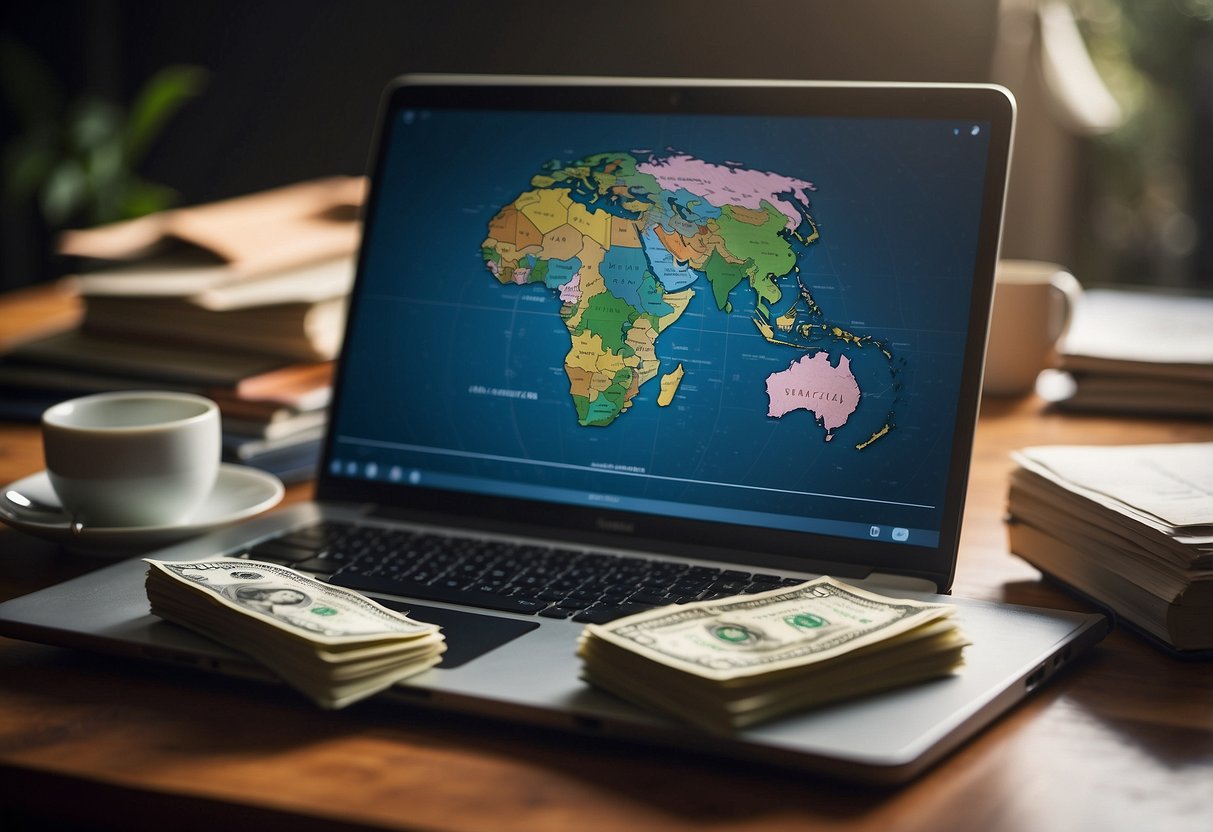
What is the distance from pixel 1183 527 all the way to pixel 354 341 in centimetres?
65

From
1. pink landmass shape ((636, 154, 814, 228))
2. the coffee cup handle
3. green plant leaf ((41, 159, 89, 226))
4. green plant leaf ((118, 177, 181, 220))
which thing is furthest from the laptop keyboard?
green plant leaf ((41, 159, 89, 226))

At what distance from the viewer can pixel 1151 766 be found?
2.03ft

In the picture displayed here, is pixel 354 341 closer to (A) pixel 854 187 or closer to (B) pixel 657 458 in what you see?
(B) pixel 657 458

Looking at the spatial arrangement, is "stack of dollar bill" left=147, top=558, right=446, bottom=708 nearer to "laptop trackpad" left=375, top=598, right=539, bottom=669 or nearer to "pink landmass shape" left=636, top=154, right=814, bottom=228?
"laptop trackpad" left=375, top=598, right=539, bottom=669

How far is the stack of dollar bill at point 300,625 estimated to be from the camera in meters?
0.65

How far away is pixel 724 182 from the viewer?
93 cm

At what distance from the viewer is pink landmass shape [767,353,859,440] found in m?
0.88

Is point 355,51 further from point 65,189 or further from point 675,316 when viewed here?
point 675,316

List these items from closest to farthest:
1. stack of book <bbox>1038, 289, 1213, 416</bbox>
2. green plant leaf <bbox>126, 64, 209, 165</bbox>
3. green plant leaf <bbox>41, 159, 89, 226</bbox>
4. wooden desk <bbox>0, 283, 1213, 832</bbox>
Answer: wooden desk <bbox>0, 283, 1213, 832</bbox> < stack of book <bbox>1038, 289, 1213, 416</bbox> < green plant leaf <bbox>126, 64, 209, 165</bbox> < green plant leaf <bbox>41, 159, 89, 226</bbox>

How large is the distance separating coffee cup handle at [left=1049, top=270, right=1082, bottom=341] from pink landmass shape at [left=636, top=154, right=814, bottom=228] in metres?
0.59

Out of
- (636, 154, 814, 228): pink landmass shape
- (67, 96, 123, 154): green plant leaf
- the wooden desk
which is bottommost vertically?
the wooden desk

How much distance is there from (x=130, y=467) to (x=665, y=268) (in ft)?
1.41

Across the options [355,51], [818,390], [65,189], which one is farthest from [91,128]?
[818,390]

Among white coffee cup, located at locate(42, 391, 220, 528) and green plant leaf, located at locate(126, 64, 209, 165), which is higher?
green plant leaf, located at locate(126, 64, 209, 165)
